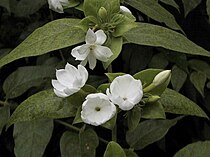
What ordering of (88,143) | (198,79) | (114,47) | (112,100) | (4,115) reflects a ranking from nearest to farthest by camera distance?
(112,100), (114,47), (88,143), (4,115), (198,79)

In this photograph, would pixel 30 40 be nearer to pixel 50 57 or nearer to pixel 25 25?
pixel 50 57

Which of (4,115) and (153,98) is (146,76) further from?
(4,115)

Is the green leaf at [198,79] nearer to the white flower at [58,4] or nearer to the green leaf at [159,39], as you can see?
the green leaf at [159,39]

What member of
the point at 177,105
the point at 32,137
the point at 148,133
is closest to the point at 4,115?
the point at 32,137

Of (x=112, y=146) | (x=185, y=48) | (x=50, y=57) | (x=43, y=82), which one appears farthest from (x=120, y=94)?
(x=50, y=57)

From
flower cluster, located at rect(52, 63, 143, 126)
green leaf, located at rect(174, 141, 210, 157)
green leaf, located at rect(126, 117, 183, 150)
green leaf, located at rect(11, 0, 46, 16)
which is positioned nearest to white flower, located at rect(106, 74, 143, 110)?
flower cluster, located at rect(52, 63, 143, 126)

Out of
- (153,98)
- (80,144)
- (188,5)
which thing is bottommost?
(80,144)

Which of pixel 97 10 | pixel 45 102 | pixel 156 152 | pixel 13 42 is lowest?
pixel 156 152
